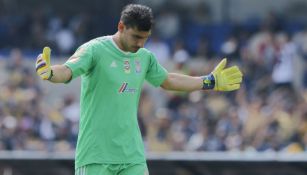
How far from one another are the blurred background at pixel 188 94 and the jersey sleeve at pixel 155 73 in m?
4.82

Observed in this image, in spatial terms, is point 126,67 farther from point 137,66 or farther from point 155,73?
point 155,73

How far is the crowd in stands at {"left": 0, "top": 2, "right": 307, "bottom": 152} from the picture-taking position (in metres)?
15.3

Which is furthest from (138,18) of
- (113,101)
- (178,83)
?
(178,83)

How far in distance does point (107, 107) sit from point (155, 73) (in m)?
0.66

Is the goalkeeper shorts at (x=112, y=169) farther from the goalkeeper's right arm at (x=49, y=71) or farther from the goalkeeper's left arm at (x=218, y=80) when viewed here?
the goalkeeper's left arm at (x=218, y=80)

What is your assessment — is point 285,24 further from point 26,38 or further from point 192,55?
point 26,38

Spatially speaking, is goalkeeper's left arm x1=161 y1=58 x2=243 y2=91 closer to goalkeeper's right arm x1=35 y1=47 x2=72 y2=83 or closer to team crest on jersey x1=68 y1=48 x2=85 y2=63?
team crest on jersey x1=68 y1=48 x2=85 y2=63

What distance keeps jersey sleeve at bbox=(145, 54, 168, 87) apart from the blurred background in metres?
4.82

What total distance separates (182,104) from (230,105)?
1306 mm

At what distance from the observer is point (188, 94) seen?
17.8 metres

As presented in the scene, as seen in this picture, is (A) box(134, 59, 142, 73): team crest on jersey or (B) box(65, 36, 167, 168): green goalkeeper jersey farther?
(A) box(134, 59, 142, 73): team crest on jersey

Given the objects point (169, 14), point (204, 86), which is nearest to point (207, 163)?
point (204, 86)

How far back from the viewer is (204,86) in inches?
343

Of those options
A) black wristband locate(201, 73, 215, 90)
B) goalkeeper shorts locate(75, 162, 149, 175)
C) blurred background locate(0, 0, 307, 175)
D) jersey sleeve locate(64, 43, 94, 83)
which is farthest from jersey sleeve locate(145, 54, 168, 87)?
blurred background locate(0, 0, 307, 175)
